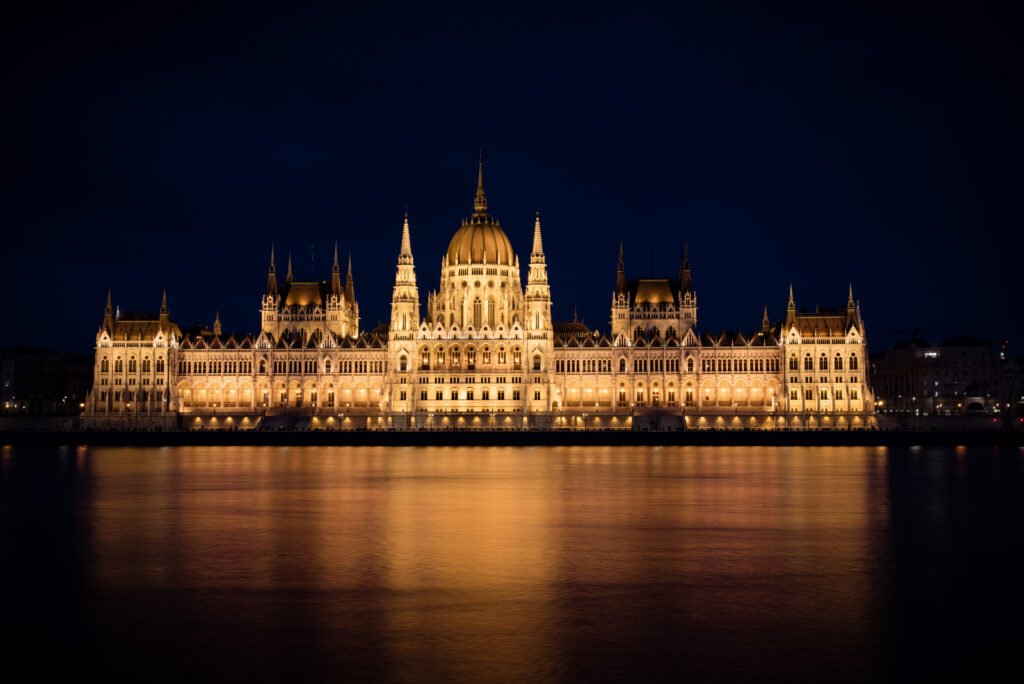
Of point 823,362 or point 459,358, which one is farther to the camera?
point 823,362

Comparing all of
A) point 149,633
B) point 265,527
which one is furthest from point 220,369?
point 149,633

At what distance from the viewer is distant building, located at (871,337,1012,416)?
495 feet

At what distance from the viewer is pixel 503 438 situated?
104 m

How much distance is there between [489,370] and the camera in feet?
389

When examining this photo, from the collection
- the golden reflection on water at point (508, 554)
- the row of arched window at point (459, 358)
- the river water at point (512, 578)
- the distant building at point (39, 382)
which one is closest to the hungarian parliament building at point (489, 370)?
the row of arched window at point (459, 358)

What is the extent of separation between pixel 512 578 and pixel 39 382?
142 meters

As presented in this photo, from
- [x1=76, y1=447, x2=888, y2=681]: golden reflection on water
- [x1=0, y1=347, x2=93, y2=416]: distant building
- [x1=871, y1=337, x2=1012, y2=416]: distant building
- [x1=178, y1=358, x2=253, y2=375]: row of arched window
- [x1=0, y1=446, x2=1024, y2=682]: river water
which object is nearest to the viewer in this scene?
[x1=0, y1=446, x2=1024, y2=682]: river water

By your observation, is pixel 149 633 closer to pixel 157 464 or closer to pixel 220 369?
pixel 157 464

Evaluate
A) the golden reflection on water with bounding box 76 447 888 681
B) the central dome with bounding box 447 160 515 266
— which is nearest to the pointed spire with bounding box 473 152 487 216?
the central dome with bounding box 447 160 515 266

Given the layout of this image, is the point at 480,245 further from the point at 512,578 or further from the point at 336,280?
the point at 512,578

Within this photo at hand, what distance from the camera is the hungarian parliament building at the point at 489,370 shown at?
11706cm

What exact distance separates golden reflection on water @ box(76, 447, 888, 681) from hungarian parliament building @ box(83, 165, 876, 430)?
48.8 metres

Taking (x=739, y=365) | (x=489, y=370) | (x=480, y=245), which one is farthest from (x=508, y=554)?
(x=480, y=245)

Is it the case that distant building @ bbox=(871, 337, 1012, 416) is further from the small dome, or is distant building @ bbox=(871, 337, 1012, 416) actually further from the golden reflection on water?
the golden reflection on water
